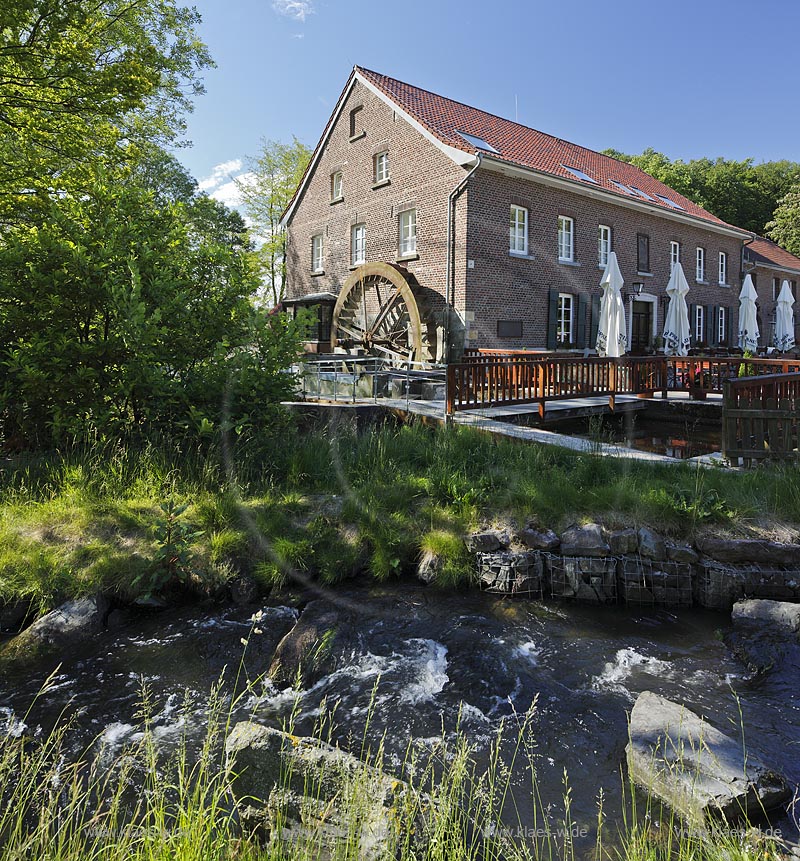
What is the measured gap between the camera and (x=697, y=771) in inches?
106

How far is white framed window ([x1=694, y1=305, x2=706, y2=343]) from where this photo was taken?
22.4 meters

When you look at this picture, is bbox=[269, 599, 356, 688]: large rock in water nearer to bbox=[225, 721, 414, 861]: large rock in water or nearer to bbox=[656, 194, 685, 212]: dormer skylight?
bbox=[225, 721, 414, 861]: large rock in water

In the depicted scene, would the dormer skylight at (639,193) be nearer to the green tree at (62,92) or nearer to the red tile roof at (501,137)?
the red tile roof at (501,137)

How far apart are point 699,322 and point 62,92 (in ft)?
A: 70.5

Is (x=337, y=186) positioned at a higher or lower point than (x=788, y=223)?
lower

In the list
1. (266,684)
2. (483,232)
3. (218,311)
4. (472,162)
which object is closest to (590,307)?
(483,232)

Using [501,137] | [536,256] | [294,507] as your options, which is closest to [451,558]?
[294,507]

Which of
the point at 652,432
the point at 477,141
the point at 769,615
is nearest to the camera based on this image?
the point at 769,615

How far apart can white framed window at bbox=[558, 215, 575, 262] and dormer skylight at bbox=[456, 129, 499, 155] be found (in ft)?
9.39

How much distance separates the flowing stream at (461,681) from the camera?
3316 millimetres

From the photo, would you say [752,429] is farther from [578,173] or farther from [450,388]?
[578,173]

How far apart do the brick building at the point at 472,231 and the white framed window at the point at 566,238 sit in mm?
39

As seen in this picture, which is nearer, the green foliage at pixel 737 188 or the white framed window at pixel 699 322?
the white framed window at pixel 699 322

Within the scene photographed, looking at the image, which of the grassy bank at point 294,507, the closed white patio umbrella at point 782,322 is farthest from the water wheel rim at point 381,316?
the closed white patio umbrella at point 782,322
